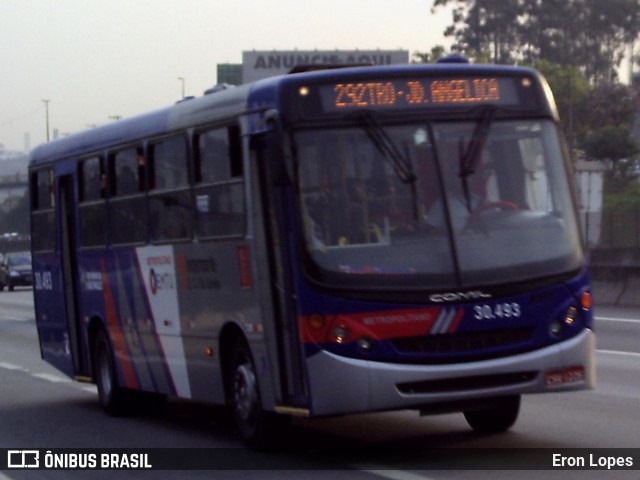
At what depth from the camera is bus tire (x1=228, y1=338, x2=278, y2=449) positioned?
1024cm

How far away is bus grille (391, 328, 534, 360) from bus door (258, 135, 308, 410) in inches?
28.9

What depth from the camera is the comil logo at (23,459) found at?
1062 cm

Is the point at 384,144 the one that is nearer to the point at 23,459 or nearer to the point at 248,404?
the point at 248,404

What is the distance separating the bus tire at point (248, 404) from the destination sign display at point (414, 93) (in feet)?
6.78

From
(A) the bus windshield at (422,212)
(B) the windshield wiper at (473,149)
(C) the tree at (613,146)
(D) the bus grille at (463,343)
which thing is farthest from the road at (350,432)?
(C) the tree at (613,146)

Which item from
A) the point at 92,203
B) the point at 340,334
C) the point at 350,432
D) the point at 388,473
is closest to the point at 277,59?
the point at 92,203

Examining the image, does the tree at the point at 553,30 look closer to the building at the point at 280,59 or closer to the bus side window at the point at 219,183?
the building at the point at 280,59

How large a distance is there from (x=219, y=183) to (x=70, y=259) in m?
4.90

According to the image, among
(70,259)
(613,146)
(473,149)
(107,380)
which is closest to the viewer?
(473,149)

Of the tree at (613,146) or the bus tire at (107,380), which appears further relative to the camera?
the tree at (613,146)

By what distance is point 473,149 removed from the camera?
32.1ft

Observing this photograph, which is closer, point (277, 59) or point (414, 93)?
point (414, 93)

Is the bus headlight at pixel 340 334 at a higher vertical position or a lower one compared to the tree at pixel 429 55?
lower

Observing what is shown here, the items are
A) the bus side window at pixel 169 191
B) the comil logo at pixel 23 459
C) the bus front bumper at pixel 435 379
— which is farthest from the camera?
the bus side window at pixel 169 191
